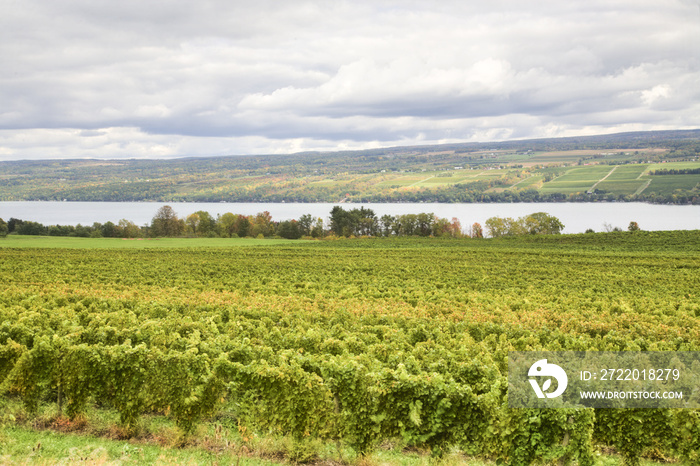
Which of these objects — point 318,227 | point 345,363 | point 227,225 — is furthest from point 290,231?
point 345,363

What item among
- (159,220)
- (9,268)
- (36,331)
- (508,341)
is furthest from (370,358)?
(159,220)

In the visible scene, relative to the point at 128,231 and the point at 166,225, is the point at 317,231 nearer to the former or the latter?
the point at 166,225

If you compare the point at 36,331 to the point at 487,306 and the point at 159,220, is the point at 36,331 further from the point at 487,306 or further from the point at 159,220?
the point at 159,220

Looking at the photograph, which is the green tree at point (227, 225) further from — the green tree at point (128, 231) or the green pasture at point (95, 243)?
the green pasture at point (95, 243)

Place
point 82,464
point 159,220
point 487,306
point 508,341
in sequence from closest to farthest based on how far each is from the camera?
point 82,464 → point 508,341 → point 487,306 → point 159,220

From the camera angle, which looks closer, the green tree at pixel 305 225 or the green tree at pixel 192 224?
the green tree at pixel 305 225

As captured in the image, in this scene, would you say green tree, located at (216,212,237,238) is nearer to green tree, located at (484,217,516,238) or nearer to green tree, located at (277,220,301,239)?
green tree, located at (277,220,301,239)

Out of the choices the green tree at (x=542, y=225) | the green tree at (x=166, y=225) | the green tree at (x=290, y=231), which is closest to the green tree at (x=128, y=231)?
the green tree at (x=166, y=225)

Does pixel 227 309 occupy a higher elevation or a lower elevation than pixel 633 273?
higher

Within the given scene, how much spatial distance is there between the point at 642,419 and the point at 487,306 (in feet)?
51.1

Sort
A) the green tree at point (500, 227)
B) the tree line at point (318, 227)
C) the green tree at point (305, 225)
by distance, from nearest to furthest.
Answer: the tree line at point (318, 227), the green tree at point (500, 227), the green tree at point (305, 225)

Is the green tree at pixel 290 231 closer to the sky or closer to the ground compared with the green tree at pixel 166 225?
closer to the ground

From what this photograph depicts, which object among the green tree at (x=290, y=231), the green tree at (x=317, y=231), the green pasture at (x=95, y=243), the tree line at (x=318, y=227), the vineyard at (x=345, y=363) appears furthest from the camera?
the green tree at (x=290, y=231)

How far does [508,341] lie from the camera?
16.5m
